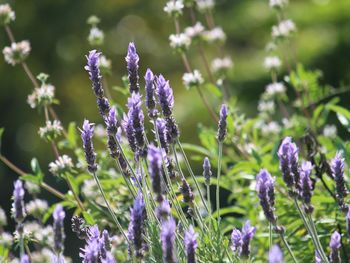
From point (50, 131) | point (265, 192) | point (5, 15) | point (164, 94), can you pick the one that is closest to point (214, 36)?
point (5, 15)

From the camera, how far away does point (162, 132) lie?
7.57ft

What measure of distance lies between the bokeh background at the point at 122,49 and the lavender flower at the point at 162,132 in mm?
8636

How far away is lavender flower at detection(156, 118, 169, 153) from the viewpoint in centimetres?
226

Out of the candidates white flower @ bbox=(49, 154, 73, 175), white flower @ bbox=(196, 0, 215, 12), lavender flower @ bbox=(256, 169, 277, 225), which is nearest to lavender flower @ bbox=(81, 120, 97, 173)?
lavender flower @ bbox=(256, 169, 277, 225)

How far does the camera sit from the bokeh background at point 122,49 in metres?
11.5

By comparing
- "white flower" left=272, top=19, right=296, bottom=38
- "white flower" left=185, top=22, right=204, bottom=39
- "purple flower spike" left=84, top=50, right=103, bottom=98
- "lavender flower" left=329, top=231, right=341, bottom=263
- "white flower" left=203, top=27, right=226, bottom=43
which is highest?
"white flower" left=203, top=27, right=226, bottom=43

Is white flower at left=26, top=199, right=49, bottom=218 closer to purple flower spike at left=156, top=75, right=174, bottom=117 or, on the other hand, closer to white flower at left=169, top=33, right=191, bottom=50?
white flower at left=169, top=33, right=191, bottom=50

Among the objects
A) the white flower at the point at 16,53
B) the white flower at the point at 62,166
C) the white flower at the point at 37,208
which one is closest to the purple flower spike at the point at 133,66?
the white flower at the point at 62,166

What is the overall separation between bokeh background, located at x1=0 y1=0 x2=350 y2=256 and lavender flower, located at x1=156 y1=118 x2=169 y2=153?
28.3ft

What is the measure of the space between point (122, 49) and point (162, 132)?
10640 millimetres

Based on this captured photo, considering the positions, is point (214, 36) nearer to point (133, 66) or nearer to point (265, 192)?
point (133, 66)

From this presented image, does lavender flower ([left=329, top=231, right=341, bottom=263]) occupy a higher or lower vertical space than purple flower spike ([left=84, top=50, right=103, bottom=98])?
lower

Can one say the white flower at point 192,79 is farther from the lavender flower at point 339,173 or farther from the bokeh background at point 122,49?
the bokeh background at point 122,49

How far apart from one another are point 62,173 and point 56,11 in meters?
10.7
